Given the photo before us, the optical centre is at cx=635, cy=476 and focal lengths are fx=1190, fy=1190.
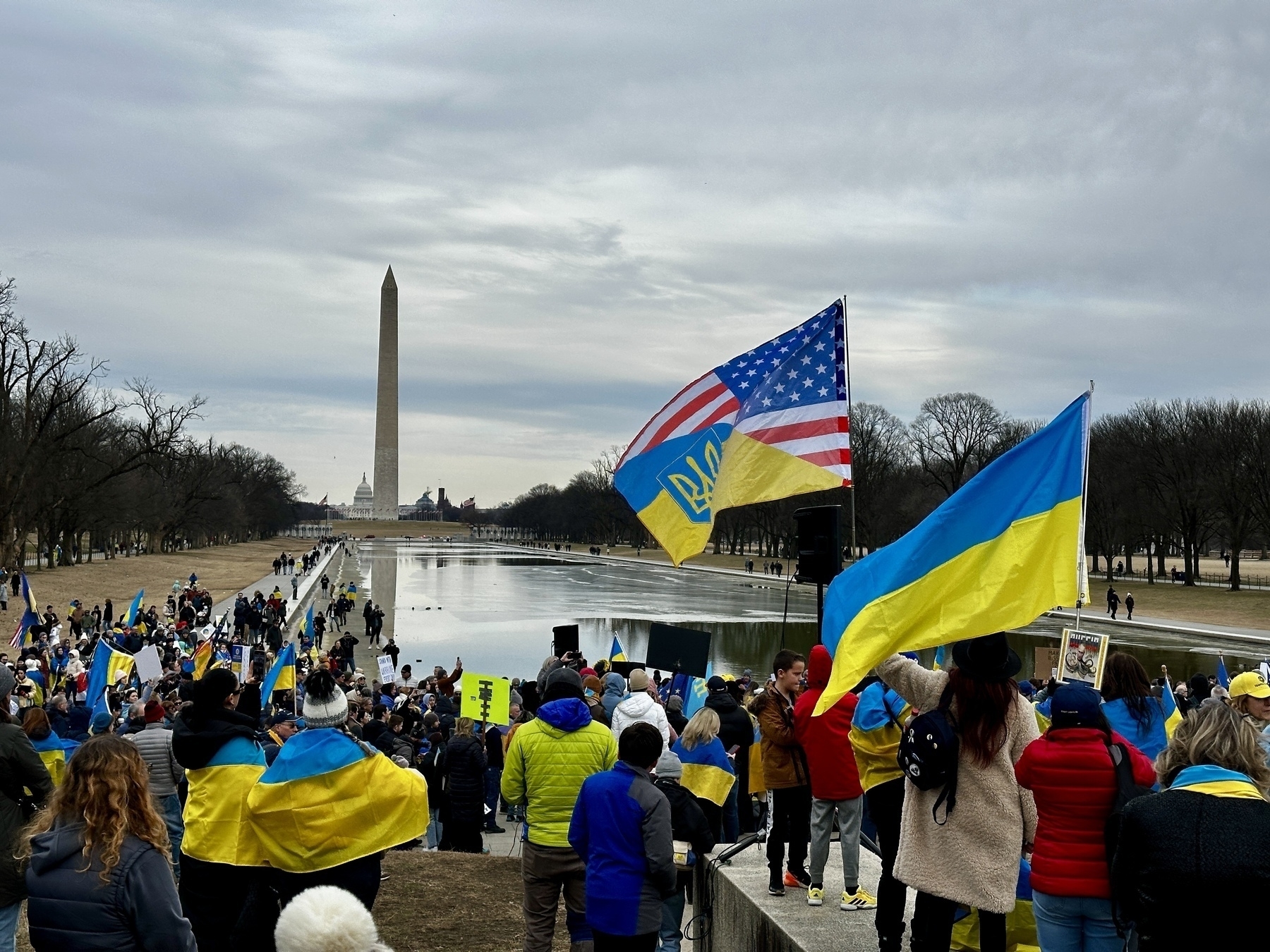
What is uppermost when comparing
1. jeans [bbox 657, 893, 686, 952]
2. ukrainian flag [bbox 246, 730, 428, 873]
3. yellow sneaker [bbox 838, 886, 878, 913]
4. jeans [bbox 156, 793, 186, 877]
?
ukrainian flag [bbox 246, 730, 428, 873]

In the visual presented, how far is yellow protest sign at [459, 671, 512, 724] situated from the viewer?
40.8 feet

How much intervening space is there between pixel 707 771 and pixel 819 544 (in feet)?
5.60

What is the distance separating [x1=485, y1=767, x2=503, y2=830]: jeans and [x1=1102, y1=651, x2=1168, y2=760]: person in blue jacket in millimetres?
7435

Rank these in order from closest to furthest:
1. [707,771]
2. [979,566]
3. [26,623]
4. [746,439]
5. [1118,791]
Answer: [1118,791]
[979,566]
[707,771]
[746,439]
[26,623]

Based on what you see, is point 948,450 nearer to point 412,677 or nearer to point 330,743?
point 412,677

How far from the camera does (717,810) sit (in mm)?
7727

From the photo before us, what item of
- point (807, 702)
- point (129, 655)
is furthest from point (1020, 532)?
point (129, 655)

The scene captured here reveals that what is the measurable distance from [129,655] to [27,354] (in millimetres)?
43617

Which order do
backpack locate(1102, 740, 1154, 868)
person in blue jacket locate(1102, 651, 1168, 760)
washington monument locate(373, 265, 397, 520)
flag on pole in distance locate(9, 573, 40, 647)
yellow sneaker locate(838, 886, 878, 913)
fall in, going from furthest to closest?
washington monument locate(373, 265, 397, 520) < flag on pole in distance locate(9, 573, 40, 647) < yellow sneaker locate(838, 886, 878, 913) < person in blue jacket locate(1102, 651, 1168, 760) < backpack locate(1102, 740, 1154, 868)

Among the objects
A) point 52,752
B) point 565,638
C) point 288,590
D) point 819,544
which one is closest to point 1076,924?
point 819,544

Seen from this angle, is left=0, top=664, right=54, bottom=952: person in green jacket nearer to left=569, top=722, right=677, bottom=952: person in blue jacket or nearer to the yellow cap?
left=569, top=722, right=677, bottom=952: person in blue jacket

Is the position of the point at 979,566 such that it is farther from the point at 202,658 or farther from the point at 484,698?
the point at 202,658

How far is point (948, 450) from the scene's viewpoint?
93375 mm

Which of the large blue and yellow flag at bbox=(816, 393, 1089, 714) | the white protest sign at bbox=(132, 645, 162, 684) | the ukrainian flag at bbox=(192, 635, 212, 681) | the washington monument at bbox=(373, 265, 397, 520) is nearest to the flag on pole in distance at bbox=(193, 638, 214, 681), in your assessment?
the ukrainian flag at bbox=(192, 635, 212, 681)
